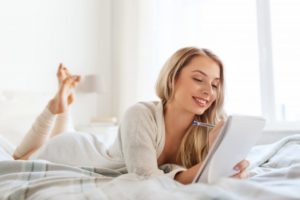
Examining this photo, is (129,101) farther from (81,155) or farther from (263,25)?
(81,155)

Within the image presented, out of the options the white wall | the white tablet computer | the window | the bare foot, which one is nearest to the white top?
the white tablet computer

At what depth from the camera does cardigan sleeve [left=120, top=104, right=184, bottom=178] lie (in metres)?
0.92

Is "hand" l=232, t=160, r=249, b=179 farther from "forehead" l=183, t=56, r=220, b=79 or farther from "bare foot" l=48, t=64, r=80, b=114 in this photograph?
"bare foot" l=48, t=64, r=80, b=114

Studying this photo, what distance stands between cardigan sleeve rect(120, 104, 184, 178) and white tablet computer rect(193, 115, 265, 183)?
0.44 feet

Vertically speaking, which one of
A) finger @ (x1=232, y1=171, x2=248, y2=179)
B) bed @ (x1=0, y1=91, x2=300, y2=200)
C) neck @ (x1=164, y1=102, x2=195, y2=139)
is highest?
neck @ (x1=164, y1=102, x2=195, y2=139)

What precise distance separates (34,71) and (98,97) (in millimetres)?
687

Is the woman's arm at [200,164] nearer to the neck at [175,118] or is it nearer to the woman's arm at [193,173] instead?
the woman's arm at [193,173]

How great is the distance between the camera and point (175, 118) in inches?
45.1

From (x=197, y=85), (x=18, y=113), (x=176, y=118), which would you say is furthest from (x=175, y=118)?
(x=18, y=113)

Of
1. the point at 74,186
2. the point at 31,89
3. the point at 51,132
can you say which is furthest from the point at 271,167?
the point at 31,89

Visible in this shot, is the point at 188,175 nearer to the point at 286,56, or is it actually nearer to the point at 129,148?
the point at 129,148

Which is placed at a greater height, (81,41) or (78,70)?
(81,41)

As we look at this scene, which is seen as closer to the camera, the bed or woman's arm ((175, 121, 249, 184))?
→ the bed

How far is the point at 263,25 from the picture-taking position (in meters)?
2.40
